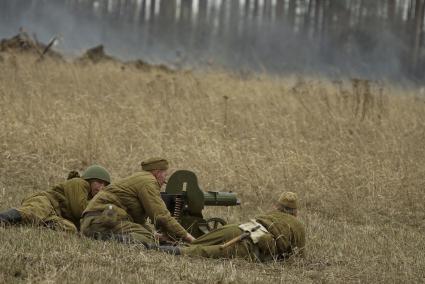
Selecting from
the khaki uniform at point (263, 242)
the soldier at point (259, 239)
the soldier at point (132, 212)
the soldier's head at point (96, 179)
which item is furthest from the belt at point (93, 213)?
Answer: the khaki uniform at point (263, 242)

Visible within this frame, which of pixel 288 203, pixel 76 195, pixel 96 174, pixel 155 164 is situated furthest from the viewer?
pixel 96 174

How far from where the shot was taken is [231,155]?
12844 millimetres

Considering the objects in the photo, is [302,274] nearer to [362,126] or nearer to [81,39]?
[362,126]

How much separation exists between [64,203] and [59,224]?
21.5 inches

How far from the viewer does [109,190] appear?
→ 8.56 metres

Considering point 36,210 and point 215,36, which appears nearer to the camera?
point 36,210

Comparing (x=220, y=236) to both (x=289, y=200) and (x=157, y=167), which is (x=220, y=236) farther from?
(x=157, y=167)

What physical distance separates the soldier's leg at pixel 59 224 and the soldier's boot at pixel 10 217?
282 mm

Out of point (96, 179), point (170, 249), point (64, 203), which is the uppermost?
point (96, 179)

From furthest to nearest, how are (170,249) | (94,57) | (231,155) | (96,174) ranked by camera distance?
1. (94,57)
2. (231,155)
3. (96,174)
4. (170,249)

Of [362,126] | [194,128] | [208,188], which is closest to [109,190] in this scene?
[208,188]

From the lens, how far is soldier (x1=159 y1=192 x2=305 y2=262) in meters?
7.96

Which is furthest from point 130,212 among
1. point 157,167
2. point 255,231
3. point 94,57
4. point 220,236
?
point 94,57

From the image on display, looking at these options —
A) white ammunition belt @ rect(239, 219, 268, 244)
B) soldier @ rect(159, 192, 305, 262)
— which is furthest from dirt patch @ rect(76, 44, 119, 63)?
white ammunition belt @ rect(239, 219, 268, 244)
